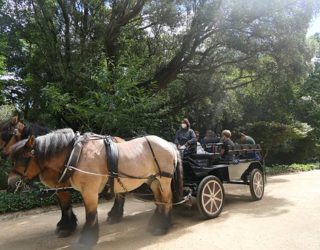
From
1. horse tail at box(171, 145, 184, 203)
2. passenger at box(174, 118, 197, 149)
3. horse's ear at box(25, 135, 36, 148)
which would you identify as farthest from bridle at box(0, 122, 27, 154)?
passenger at box(174, 118, 197, 149)

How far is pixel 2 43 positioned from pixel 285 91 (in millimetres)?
11584

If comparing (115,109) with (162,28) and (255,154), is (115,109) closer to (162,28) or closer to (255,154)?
(255,154)

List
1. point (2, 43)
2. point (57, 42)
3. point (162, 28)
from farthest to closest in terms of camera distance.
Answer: point (162, 28) < point (57, 42) < point (2, 43)

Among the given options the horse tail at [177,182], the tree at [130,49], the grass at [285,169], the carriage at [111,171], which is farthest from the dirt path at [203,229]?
the grass at [285,169]

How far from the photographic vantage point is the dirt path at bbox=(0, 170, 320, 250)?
5457 millimetres

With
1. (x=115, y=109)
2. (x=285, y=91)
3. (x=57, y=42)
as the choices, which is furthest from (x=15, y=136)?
(x=285, y=91)

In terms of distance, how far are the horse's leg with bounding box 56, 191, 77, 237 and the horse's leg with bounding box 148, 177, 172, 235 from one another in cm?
130

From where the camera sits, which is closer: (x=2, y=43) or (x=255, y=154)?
(x=255, y=154)

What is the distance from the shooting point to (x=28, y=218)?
7707mm

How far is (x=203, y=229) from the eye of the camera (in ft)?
20.4

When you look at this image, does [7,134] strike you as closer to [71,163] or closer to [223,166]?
[71,163]

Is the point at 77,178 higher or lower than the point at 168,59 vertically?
lower

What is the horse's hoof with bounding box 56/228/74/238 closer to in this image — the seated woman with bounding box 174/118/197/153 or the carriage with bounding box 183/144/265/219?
the carriage with bounding box 183/144/265/219

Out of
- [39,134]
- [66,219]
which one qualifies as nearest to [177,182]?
[66,219]
